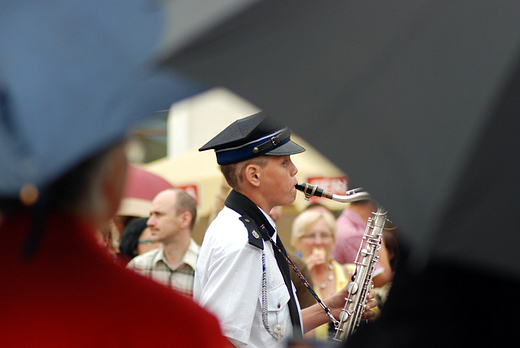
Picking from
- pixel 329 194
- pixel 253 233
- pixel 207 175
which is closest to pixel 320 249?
A: pixel 329 194

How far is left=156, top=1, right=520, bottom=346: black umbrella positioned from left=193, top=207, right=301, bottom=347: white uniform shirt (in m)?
1.69

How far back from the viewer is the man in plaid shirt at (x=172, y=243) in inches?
209

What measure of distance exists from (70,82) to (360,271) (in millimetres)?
2737

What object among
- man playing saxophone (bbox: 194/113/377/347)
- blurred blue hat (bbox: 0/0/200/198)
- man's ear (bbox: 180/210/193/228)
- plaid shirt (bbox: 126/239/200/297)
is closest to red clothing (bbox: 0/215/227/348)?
blurred blue hat (bbox: 0/0/200/198)

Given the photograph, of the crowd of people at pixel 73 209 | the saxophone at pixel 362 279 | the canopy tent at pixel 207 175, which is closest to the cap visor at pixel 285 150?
the saxophone at pixel 362 279

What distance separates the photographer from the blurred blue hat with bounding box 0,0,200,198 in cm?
98

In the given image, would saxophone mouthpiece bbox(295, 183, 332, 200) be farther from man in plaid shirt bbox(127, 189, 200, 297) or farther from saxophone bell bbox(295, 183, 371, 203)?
man in plaid shirt bbox(127, 189, 200, 297)

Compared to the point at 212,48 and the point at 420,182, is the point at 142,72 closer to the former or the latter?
the point at 212,48

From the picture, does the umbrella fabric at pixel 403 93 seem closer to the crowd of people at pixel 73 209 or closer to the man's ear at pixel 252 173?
the crowd of people at pixel 73 209

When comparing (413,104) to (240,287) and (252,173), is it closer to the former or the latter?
(240,287)

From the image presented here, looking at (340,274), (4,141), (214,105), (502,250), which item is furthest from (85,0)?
(214,105)

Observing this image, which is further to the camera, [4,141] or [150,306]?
[150,306]

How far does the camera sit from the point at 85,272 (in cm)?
128

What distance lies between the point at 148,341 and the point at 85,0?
0.67 meters
